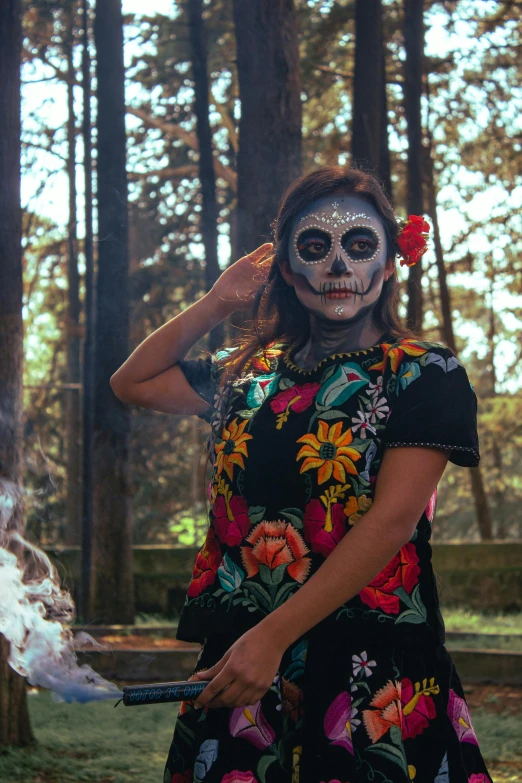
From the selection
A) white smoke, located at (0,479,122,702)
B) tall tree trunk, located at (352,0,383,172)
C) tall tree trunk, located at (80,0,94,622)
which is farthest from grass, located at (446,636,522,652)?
white smoke, located at (0,479,122,702)

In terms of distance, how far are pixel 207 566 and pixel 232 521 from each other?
0.15 m

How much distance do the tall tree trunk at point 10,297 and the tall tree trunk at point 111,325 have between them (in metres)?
5.45

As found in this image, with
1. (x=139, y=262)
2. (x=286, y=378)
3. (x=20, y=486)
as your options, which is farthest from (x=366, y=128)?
(x=139, y=262)

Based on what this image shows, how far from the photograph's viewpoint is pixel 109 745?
232 inches

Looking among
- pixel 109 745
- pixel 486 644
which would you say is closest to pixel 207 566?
pixel 109 745

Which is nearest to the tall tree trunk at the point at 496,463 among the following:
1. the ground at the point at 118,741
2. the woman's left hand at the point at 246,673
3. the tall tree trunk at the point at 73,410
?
the tall tree trunk at the point at 73,410

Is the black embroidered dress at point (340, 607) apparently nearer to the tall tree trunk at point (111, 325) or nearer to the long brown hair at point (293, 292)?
the long brown hair at point (293, 292)

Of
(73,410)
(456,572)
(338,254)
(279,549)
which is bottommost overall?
(456,572)

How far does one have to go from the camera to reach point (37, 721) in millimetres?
6492

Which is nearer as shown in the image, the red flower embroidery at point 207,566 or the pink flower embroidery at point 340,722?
the pink flower embroidery at point 340,722

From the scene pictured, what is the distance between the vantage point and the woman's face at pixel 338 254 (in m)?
2.75

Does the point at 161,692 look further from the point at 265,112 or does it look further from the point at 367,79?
the point at 367,79

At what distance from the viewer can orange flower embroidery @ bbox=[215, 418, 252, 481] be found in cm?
254

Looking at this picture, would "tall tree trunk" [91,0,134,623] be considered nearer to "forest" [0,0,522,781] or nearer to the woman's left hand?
"forest" [0,0,522,781]
